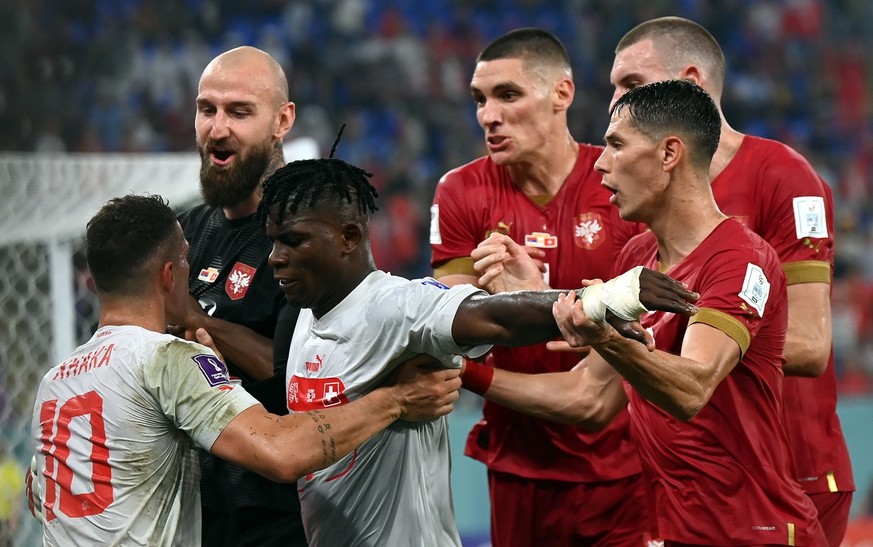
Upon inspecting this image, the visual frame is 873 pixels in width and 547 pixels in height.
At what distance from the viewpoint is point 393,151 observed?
12.1 m

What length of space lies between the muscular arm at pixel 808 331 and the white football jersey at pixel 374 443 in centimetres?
127

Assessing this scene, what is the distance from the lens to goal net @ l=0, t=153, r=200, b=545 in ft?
19.8

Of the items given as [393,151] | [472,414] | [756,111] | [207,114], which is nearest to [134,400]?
[207,114]

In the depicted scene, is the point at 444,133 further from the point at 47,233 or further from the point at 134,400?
the point at 134,400

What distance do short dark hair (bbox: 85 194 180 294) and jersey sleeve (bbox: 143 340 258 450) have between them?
26 centimetres

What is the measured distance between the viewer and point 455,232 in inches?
189

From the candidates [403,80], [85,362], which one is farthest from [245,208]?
[403,80]

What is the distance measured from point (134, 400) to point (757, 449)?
5.83 feet

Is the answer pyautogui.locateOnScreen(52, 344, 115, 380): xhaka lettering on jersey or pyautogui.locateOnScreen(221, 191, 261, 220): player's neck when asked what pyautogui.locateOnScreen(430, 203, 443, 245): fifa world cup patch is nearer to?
pyautogui.locateOnScreen(221, 191, 261, 220): player's neck

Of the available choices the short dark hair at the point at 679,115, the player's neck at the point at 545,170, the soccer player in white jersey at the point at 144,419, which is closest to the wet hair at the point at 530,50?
the player's neck at the point at 545,170

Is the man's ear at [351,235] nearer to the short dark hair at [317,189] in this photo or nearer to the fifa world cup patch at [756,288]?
the short dark hair at [317,189]

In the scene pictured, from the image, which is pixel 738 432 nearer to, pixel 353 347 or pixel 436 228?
pixel 353 347

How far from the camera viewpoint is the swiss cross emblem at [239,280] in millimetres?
4023

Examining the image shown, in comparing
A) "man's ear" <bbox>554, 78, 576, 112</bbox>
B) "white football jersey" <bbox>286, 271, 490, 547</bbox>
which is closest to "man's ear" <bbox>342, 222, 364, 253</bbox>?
"white football jersey" <bbox>286, 271, 490, 547</bbox>
